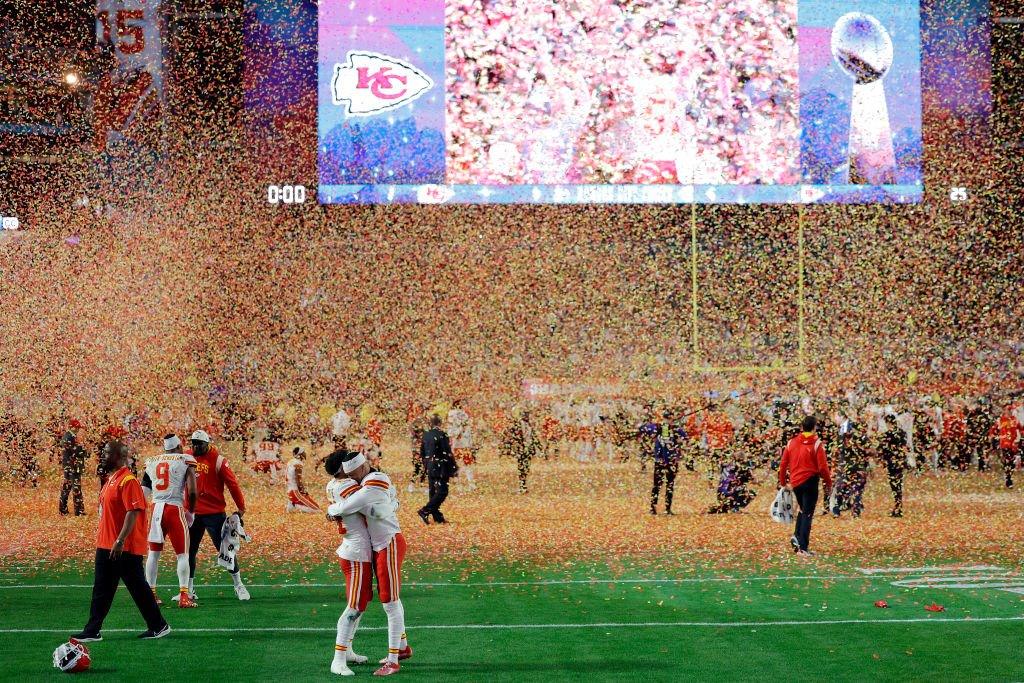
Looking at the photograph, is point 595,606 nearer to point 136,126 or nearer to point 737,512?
point 737,512

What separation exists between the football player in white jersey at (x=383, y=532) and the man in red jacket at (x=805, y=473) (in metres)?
6.85

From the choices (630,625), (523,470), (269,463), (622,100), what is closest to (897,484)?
(523,470)

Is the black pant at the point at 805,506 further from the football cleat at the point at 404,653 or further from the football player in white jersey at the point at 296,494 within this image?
Answer: the football player in white jersey at the point at 296,494

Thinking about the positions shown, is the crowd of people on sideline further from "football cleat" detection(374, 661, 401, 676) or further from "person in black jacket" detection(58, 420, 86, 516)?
"football cleat" detection(374, 661, 401, 676)

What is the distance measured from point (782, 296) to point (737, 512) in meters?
14.5

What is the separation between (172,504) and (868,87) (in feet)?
65.4

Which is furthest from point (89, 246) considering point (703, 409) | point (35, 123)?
point (703, 409)

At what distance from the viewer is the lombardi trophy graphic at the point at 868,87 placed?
2800 centimetres

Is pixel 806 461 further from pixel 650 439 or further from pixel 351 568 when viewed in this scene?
pixel 650 439

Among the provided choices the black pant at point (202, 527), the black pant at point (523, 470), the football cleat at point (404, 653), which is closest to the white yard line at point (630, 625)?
the football cleat at point (404, 653)

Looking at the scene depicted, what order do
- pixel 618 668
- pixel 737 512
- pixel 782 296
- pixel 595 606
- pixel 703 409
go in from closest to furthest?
pixel 618 668
pixel 595 606
pixel 737 512
pixel 703 409
pixel 782 296

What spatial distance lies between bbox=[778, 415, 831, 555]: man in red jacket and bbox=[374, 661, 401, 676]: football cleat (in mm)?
7032

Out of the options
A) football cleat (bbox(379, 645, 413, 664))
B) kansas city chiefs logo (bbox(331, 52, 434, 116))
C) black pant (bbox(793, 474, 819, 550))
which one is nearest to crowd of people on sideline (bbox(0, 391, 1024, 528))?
black pant (bbox(793, 474, 819, 550))

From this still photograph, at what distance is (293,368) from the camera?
3566 centimetres
